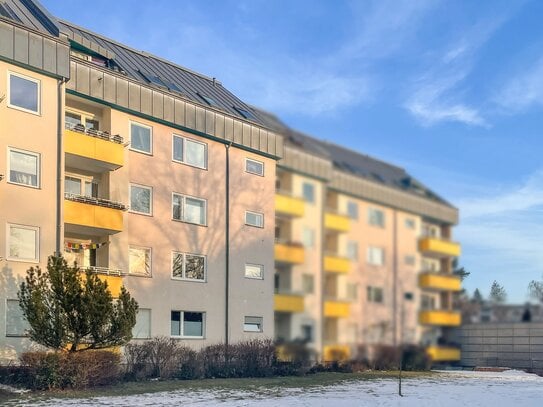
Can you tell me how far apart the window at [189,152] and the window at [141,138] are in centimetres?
147

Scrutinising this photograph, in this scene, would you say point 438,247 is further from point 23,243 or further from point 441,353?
point 23,243

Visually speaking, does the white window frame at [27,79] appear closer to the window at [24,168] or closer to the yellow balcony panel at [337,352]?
the window at [24,168]

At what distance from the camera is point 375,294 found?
909cm

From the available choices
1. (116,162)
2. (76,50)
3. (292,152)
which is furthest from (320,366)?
(76,50)

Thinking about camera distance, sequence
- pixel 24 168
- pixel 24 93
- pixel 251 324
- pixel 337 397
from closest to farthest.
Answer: pixel 337 397, pixel 24 168, pixel 24 93, pixel 251 324

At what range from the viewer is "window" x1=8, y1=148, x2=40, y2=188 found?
2689 cm

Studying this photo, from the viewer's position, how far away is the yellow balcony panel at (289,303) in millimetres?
9973

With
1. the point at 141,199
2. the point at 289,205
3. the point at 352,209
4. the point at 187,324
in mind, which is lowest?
the point at 187,324

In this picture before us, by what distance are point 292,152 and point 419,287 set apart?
245 centimetres

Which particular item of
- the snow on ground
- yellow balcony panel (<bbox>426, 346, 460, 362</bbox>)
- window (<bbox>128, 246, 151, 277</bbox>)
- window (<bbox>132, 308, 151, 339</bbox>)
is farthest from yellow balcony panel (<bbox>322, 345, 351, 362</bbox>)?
window (<bbox>128, 246, 151, 277</bbox>)

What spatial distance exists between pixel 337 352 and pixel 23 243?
65.3 feet

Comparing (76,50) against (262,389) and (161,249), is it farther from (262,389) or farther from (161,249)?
(262,389)

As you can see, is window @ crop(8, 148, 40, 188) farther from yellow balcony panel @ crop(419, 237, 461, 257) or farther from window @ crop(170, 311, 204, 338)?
yellow balcony panel @ crop(419, 237, 461, 257)

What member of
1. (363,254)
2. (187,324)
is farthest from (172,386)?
(363,254)
